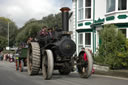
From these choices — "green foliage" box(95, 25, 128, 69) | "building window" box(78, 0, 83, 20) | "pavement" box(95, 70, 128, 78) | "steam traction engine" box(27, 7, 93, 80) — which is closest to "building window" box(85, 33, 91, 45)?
"building window" box(78, 0, 83, 20)

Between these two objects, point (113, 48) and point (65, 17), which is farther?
point (113, 48)

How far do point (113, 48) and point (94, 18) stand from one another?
6.00 meters

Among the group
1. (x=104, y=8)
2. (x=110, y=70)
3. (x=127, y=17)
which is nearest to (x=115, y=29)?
(x=127, y=17)

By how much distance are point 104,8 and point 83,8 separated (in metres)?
2.76

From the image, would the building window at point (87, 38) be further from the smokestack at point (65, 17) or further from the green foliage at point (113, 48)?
the smokestack at point (65, 17)

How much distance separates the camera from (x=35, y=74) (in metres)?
12.1

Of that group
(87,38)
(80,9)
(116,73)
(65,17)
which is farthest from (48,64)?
(80,9)

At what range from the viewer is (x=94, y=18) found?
20.5 metres

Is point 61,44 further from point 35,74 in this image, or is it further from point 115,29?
point 115,29

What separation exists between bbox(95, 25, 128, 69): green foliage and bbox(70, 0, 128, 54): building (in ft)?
4.89

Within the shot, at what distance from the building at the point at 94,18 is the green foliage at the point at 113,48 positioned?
58.7 inches

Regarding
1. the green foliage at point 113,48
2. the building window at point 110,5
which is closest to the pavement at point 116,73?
the green foliage at point 113,48

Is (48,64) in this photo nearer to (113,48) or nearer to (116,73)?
(116,73)

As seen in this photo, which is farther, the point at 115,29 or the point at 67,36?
the point at 115,29
